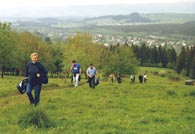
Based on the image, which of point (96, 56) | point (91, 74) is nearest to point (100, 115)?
point (91, 74)

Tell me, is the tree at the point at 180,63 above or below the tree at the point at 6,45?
below

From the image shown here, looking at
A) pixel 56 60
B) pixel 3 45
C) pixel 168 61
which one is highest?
pixel 3 45

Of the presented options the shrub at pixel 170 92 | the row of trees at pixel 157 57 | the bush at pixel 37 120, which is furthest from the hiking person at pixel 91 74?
the row of trees at pixel 157 57

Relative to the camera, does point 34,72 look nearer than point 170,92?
Yes

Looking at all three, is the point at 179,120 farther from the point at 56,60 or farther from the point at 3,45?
the point at 56,60

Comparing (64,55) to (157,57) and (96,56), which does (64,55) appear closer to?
(96,56)

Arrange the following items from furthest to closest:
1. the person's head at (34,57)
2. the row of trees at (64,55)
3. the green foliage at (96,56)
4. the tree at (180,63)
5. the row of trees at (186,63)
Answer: the tree at (180,63)
the row of trees at (186,63)
the green foliage at (96,56)
the row of trees at (64,55)
the person's head at (34,57)

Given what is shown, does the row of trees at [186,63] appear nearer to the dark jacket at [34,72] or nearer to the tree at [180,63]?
the tree at [180,63]

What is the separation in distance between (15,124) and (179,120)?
6448mm

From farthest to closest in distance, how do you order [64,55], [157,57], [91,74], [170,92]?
[157,57] < [64,55] < [91,74] < [170,92]

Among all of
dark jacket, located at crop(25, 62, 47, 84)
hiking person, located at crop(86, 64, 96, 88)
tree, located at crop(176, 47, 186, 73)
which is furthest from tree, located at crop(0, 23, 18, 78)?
tree, located at crop(176, 47, 186, 73)

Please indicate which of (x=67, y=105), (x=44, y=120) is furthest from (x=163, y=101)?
(x=44, y=120)

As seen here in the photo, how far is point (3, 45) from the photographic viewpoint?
60438 mm

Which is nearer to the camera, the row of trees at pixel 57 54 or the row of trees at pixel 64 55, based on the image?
the row of trees at pixel 57 54
